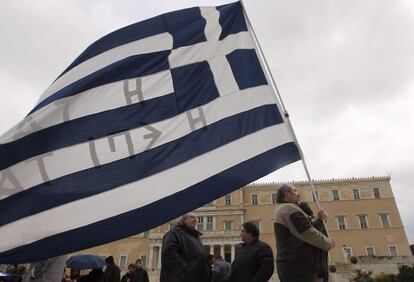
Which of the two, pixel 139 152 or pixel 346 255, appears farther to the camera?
pixel 346 255

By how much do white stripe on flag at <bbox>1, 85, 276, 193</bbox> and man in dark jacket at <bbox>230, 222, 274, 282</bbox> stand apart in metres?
1.55

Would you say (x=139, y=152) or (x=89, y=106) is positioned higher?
(x=89, y=106)

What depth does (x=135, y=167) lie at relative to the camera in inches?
107

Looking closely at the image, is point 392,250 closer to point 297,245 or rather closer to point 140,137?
point 297,245

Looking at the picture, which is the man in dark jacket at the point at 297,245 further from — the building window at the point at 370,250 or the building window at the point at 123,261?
the building window at the point at 123,261

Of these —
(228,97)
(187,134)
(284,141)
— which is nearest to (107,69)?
(187,134)

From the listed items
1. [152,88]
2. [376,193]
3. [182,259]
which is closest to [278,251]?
[182,259]

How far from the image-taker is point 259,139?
10.0 ft

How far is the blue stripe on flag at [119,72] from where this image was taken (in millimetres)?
2914

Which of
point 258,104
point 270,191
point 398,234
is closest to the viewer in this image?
point 258,104

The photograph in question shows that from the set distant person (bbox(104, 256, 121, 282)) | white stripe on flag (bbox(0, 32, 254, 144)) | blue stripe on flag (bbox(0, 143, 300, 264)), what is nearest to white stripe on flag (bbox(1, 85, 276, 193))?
white stripe on flag (bbox(0, 32, 254, 144))

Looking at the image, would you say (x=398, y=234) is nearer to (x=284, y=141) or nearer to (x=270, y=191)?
(x=270, y=191)

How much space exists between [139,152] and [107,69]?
2.72ft

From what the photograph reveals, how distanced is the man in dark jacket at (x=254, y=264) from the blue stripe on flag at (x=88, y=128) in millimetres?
1797
